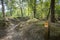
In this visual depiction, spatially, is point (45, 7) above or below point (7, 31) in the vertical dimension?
above

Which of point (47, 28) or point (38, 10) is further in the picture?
point (38, 10)

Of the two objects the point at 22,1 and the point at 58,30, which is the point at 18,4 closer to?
the point at 22,1

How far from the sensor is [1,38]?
26.4 feet

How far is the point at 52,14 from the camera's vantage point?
9.09m

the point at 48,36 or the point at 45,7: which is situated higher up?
the point at 45,7

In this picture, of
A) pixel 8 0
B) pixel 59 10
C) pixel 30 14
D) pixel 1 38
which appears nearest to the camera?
pixel 1 38

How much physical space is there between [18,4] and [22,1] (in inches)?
32.6

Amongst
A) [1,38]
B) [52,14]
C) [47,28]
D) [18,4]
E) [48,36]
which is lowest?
[1,38]

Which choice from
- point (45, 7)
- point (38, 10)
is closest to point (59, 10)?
point (45, 7)

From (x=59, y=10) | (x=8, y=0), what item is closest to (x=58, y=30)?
(x=59, y=10)

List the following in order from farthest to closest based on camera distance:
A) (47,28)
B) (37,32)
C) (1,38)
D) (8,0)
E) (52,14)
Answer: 1. (8,0)
2. (52,14)
3. (1,38)
4. (37,32)
5. (47,28)

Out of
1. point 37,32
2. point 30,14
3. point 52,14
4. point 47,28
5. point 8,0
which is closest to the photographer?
point 47,28

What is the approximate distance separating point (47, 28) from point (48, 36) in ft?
1.68

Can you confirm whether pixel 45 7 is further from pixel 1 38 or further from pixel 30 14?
pixel 1 38
